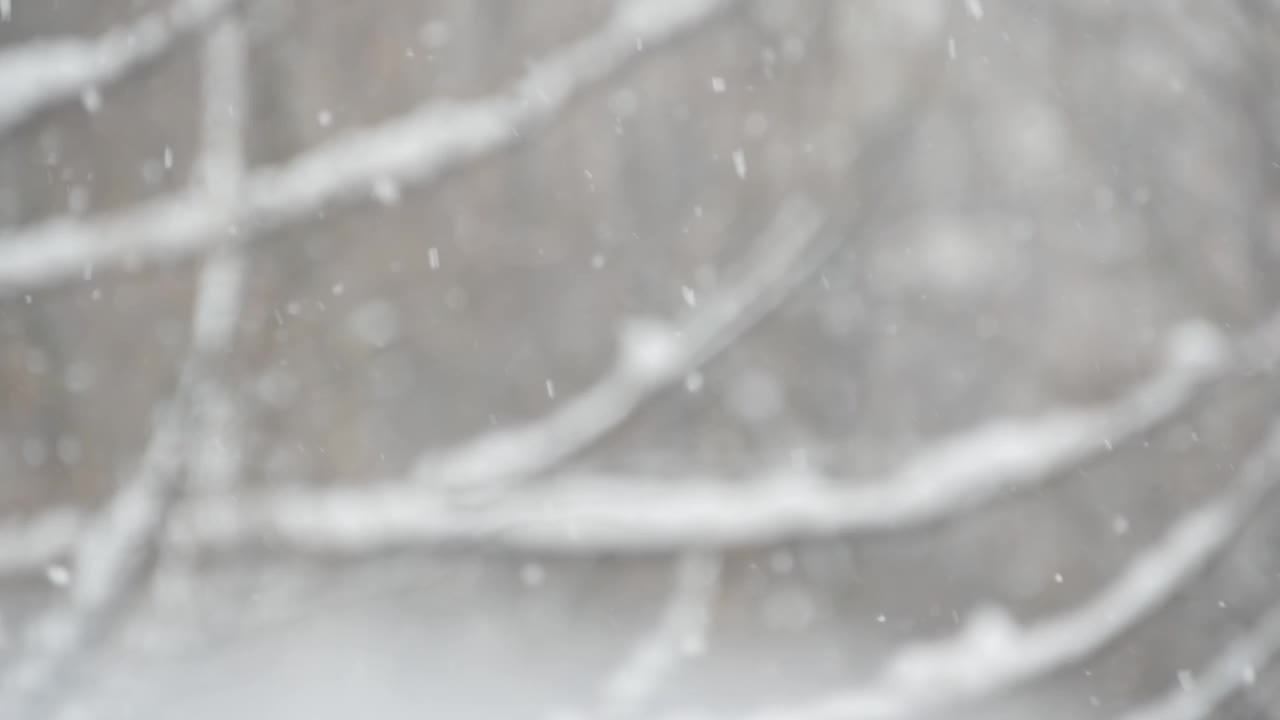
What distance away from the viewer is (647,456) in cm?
74

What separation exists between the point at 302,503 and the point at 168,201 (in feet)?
0.63

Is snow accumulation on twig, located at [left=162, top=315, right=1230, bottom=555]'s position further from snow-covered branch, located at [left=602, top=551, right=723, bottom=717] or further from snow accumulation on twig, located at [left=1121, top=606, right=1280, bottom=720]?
snow accumulation on twig, located at [left=1121, top=606, right=1280, bottom=720]

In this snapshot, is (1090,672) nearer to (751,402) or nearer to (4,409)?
(751,402)

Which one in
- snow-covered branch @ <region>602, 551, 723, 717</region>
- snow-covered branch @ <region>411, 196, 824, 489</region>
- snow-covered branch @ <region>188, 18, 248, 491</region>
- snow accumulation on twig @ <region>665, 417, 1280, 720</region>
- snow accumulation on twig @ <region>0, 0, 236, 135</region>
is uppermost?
snow accumulation on twig @ <region>0, 0, 236, 135</region>

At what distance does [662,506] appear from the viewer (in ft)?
2.43

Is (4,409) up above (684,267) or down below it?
above

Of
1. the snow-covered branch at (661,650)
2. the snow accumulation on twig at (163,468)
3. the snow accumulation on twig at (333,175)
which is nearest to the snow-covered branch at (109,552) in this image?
the snow accumulation on twig at (163,468)

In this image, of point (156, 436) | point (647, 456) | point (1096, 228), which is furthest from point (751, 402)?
point (156, 436)

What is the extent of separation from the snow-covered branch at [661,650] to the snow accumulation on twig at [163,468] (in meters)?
0.26

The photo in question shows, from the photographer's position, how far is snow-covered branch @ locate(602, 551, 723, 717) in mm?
737

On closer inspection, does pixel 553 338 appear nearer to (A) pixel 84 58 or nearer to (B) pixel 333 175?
(B) pixel 333 175

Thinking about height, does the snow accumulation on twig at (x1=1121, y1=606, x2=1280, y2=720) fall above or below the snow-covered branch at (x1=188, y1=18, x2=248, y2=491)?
below

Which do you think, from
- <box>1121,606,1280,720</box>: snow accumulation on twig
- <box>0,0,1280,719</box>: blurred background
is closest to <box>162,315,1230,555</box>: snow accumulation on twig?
<box>0,0,1280,719</box>: blurred background

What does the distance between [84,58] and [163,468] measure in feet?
0.79
